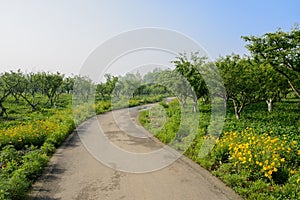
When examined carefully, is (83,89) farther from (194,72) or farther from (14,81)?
(194,72)

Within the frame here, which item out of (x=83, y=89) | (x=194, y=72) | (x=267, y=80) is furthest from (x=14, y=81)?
(x=267, y=80)

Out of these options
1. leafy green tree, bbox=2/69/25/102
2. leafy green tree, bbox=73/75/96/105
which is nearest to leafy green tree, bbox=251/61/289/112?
leafy green tree, bbox=2/69/25/102

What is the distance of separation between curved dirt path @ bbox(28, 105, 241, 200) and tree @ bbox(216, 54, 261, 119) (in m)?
8.74

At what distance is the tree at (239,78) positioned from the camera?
50.8 ft

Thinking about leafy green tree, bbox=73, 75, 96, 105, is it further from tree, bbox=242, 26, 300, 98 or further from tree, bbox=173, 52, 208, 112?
tree, bbox=242, 26, 300, 98

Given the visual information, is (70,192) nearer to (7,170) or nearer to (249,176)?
(7,170)

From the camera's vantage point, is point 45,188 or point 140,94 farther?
point 140,94

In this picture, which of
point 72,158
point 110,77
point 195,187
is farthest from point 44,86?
point 195,187

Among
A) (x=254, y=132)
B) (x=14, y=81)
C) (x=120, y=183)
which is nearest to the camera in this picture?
(x=120, y=183)

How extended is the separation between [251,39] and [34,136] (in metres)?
13.8

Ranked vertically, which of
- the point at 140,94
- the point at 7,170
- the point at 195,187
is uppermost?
the point at 140,94

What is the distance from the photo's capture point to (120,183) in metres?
6.69

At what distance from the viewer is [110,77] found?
144 ft

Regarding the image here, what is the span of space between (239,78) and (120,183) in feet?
38.4
